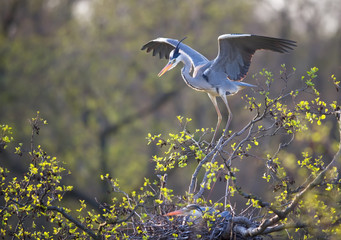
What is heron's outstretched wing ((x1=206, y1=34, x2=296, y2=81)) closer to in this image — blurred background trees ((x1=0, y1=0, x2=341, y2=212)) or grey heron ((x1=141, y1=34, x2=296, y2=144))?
grey heron ((x1=141, y1=34, x2=296, y2=144))

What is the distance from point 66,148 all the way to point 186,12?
24.9ft

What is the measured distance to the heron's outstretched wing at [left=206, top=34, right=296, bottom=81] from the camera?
22.8 feet

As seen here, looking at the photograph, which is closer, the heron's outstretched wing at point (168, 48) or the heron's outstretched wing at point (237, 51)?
the heron's outstretched wing at point (237, 51)

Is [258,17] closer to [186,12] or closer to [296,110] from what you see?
[186,12]

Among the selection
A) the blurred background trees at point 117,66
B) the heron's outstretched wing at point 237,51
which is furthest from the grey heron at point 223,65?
the blurred background trees at point 117,66

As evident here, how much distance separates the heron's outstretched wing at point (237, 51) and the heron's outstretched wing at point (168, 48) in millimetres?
405

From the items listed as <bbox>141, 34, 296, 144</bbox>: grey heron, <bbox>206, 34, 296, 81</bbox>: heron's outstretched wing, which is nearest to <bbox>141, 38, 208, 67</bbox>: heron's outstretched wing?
<bbox>141, 34, 296, 144</bbox>: grey heron

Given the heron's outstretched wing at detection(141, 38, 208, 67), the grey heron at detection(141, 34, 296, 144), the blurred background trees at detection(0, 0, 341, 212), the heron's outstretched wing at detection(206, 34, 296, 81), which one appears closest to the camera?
the heron's outstretched wing at detection(206, 34, 296, 81)

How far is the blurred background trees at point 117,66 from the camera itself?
20188 millimetres

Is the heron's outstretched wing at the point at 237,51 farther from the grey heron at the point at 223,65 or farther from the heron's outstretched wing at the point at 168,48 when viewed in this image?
the heron's outstretched wing at the point at 168,48

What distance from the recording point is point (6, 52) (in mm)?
20484

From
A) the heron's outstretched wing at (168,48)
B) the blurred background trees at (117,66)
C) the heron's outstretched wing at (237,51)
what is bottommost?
the heron's outstretched wing at (237,51)

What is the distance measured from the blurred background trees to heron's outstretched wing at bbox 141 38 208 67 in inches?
428

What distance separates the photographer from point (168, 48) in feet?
28.5
